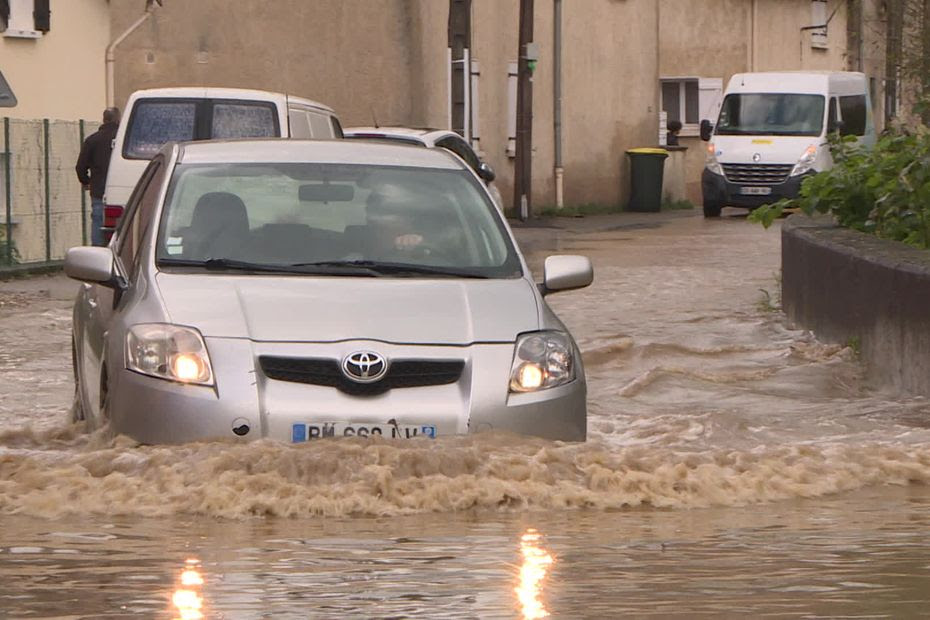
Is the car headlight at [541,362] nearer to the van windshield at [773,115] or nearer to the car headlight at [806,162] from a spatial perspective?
the car headlight at [806,162]

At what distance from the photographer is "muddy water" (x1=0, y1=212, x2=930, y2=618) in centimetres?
589

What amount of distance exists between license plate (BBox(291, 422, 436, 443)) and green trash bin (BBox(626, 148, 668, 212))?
32176 millimetres

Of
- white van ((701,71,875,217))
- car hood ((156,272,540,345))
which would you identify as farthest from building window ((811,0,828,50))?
car hood ((156,272,540,345))

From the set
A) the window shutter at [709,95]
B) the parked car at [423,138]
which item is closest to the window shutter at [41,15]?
the parked car at [423,138]

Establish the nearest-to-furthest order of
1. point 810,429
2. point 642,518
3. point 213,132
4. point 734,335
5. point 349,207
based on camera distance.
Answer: point 642,518 < point 349,207 < point 810,429 < point 734,335 < point 213,132

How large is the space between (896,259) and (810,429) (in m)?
2.08

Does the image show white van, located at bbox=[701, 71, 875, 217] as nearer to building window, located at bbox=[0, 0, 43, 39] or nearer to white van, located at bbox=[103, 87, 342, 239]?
building window, located at bbox=[0, 0, 43, 39]

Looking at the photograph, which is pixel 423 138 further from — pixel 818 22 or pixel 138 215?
pixel 818 22

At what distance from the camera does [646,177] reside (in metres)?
39.8

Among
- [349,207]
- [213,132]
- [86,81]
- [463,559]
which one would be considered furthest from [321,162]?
[86,81]

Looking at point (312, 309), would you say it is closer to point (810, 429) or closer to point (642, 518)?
point (642, 518)

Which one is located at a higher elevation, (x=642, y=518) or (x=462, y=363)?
(x=462, y=363)

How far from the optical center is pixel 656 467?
833 cm

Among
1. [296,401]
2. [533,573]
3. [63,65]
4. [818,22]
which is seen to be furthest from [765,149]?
[533,573]
